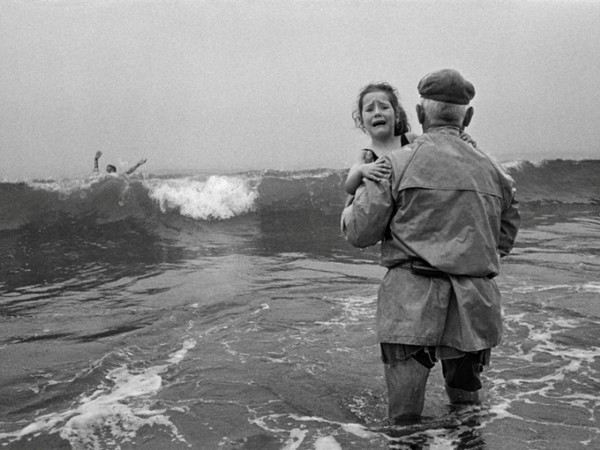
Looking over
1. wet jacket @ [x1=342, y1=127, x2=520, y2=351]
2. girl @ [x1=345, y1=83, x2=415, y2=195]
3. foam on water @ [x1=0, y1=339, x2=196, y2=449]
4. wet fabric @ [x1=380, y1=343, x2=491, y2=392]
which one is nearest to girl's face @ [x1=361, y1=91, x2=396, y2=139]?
girl @ [x1=345, y1=83, x2=415, y2=195]

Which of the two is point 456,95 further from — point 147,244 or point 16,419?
point 147,244

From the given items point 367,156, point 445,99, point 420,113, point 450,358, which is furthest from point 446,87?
point 450,358

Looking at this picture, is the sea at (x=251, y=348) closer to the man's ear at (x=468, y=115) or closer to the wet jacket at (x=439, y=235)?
the wet jacket at (x=439, y=235)

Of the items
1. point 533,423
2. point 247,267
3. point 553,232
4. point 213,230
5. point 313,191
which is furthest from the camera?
point 313,191

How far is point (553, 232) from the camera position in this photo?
39.5 ft

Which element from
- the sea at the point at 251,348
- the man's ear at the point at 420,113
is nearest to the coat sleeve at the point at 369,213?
the man's ear at the point at 420,113

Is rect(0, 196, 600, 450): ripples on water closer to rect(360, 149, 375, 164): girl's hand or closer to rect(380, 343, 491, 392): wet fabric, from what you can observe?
rect(380, 343, 491, 392): wet fabric

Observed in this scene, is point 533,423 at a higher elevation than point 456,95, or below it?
below

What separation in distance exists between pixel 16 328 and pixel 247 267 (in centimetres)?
386

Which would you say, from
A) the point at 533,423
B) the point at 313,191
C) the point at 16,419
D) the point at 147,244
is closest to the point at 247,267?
the point at 147,244

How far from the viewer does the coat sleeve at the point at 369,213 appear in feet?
9.53

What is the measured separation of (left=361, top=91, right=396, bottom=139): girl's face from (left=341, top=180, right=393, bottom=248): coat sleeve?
20.2 inches

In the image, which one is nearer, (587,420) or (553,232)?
(587,420)

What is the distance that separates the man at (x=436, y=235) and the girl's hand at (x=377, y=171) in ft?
0.09
